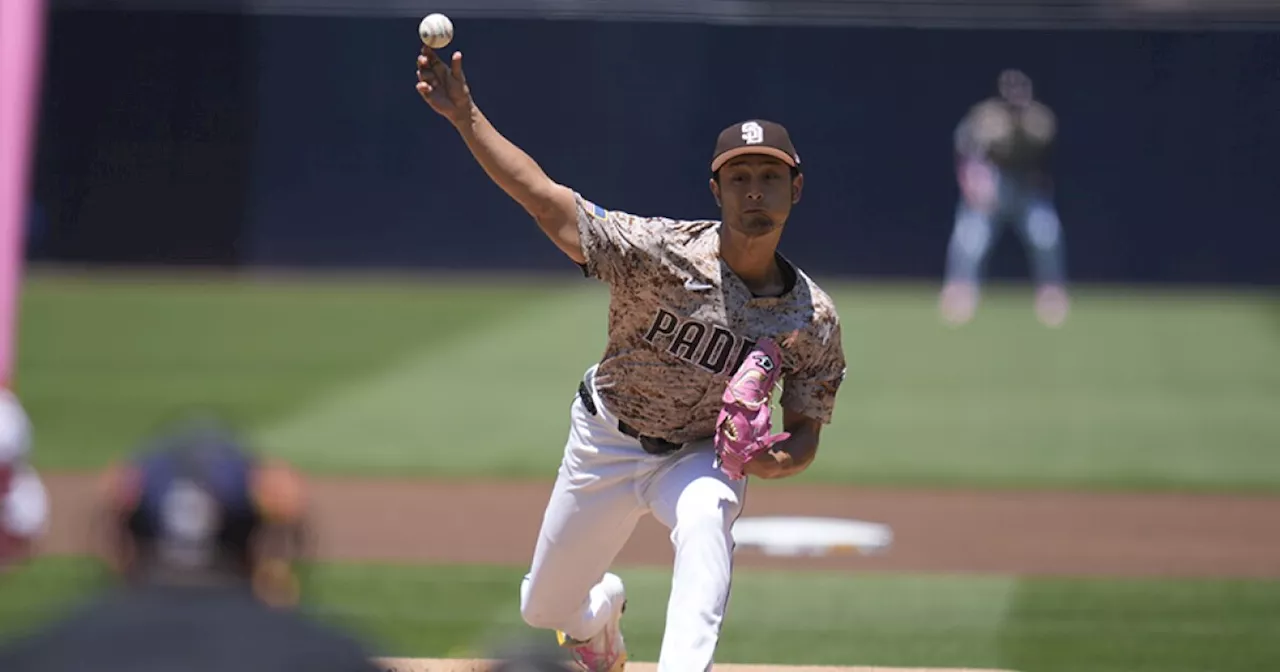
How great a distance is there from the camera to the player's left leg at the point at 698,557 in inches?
187

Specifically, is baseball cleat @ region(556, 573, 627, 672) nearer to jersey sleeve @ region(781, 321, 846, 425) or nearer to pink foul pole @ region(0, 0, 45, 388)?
jersey sleeve @ region(781, 321, 846, 425)

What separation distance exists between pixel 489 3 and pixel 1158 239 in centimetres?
1057

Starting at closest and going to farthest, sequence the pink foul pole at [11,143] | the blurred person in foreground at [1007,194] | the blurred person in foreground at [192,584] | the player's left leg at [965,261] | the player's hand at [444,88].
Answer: the blurred person in foreground at [192,584], the player's hand at [444,88], the pink foul pole at [11,143], the blurred person in foreground at [1007,194], the player's left leg at [965,261]

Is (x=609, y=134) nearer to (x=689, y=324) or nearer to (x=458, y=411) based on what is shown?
(x=458, y=411)

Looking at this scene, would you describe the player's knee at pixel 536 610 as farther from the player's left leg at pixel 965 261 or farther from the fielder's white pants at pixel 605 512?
the player's left leg at pixel 965 261

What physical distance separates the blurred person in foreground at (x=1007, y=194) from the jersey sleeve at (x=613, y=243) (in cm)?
1546

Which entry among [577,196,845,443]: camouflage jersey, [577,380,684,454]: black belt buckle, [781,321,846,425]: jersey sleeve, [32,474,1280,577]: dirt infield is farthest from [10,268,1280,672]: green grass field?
[781,321,846,425]: jersey sleeve

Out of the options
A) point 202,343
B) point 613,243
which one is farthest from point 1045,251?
point 613,243

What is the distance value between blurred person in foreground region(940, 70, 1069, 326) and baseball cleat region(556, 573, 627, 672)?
15.0 metres

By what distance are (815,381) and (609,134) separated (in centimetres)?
2014

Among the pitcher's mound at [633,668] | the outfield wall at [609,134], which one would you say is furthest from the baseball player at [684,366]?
the outfield wall at [609,134]

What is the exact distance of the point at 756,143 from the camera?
5.05 m

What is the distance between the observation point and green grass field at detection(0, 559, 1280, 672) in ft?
23.0

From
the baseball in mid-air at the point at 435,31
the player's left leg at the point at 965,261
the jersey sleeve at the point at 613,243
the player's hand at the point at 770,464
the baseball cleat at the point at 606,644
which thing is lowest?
the baseball cleat at the point at 606,644
